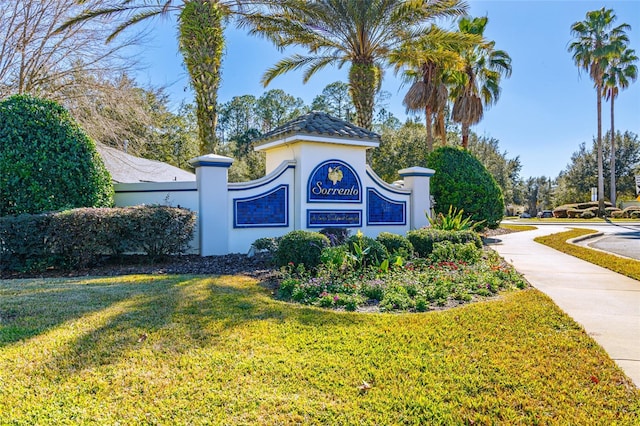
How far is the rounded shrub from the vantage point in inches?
574

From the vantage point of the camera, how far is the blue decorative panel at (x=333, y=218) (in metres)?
10.5

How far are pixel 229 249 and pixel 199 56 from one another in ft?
18.6

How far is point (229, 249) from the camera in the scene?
9.65 meters

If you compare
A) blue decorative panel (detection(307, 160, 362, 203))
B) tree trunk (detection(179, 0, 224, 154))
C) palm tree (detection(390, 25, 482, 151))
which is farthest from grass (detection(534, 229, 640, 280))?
tree trunk (detection(179, 0, 224, 154))

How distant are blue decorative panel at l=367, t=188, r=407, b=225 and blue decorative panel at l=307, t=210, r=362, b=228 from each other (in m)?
0.45

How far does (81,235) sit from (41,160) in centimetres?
187

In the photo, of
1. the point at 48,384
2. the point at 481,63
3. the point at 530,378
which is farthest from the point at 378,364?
the point at 481,63

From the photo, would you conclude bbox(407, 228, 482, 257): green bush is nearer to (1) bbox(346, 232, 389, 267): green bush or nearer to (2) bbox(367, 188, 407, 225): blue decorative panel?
(1) bbox(346, 232, 389, 267): green bush

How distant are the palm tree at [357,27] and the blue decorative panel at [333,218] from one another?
484cm

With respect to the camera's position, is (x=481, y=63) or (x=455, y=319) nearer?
(x=455, y=319)

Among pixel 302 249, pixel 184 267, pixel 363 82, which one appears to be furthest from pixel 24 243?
pixel 363 82

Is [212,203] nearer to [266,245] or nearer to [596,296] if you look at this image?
[266,245]

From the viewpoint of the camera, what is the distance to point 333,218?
10.9 metres

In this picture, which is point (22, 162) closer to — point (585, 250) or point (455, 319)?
point (455, 319)
